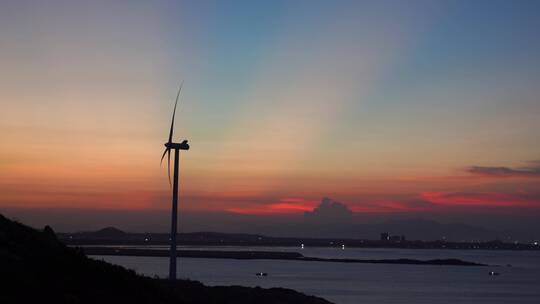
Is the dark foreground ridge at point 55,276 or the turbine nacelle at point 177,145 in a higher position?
the turbine nacelle at point 177,145

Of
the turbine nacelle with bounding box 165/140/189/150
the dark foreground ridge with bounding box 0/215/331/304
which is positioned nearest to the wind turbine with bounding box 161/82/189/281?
the turbine nacelle with bounding box 165/140/189/150

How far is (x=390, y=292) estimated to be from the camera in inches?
4158

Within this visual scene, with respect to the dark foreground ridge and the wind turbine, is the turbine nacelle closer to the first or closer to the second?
the wind turbine

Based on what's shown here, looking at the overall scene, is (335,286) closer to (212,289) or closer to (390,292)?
(390,292)

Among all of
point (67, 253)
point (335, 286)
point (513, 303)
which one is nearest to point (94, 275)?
point (67, 253)

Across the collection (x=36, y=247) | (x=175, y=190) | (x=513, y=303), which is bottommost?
(x=513, y=303)

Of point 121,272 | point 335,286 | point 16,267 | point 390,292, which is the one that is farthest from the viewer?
point 335,286

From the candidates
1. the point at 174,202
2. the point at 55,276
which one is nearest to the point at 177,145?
the point at 174,202

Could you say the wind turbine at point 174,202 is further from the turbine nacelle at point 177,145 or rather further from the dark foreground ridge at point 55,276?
the dark foreground ridge at point 55,276

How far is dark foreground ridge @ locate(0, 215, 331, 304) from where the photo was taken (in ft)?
81.3

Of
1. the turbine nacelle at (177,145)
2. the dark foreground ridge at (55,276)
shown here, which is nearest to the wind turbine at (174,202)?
the turbine nacelle at (177,145)

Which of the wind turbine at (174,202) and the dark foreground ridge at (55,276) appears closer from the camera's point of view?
the dark foreground ridge at (55,276)

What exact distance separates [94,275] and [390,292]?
80255 millimetres

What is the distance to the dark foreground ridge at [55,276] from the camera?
81.3ft
